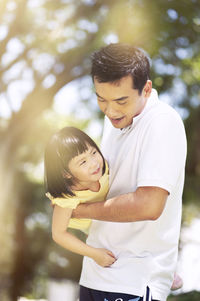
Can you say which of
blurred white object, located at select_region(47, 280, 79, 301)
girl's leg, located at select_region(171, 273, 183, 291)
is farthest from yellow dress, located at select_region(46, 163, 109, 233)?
blurred white object, located at select_region(47, 280, 79, 301)

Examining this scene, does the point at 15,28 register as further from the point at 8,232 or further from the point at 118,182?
the point at 8,232

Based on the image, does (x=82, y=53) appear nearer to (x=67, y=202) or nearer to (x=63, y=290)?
(x=67, y=202)

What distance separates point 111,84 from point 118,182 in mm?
426

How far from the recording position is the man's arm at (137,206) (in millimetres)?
1886

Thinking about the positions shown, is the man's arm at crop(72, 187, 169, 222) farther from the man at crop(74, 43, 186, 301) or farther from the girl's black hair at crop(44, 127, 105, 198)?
the girl's black hair at crop(44, 127, 105, 198)

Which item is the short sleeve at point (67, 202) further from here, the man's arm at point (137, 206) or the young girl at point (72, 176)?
Answer: the man's arm at point (137, 206)

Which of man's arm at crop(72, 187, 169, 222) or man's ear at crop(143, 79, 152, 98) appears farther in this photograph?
man's ear at crop(143, 79, 152, 98)

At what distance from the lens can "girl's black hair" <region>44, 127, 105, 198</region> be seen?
2176 mm

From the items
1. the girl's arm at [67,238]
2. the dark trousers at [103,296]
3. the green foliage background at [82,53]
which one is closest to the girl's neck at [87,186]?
the girl's arm at [67,238]

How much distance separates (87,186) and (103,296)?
0.49m

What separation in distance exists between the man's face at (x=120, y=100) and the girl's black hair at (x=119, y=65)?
2 cm

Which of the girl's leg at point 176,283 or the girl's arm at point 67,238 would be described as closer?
the girl's arm at point 67,238

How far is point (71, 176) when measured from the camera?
7.23ft

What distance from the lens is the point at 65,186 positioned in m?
2.17
